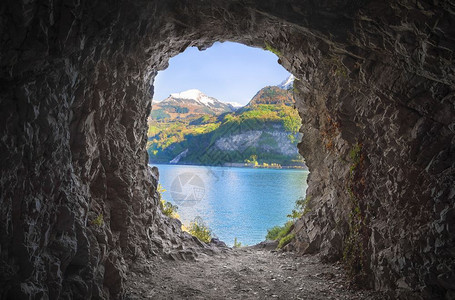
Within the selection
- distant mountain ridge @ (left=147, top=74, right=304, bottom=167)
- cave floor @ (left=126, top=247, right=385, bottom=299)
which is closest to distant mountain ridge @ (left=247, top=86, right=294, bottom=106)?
distant mountain ridge @ (left=147, top=74, right=304, bottom=167)

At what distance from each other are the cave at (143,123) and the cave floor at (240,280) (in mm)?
552

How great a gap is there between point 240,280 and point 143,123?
241 inches

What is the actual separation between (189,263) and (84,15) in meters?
8.22

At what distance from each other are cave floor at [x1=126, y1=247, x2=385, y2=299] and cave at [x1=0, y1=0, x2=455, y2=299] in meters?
0.55

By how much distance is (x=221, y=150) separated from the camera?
10956cm

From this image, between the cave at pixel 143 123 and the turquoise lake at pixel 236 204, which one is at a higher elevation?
the cave at pixel 143 123

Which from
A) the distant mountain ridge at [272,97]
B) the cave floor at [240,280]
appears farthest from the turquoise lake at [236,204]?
the distant mountain ridge at [272,97]

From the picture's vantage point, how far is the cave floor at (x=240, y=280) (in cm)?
768

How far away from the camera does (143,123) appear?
1113cm

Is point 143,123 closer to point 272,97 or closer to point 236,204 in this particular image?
point 236,204

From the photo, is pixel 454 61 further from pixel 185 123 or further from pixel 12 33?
pixel 185 123

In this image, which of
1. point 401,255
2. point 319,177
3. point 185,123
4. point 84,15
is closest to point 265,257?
point 319,177

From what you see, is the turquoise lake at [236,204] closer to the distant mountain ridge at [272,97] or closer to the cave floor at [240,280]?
the cave floor at [240,280]

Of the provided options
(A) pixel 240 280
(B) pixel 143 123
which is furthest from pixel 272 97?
(A) pixel 240 280
